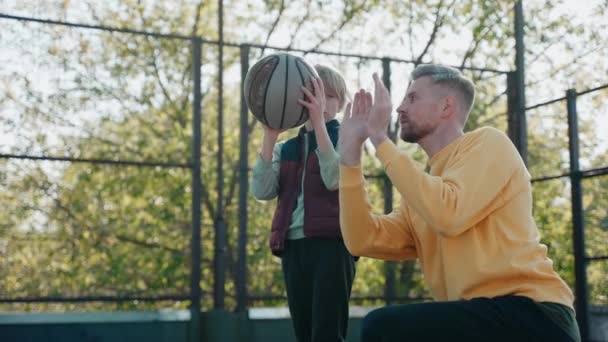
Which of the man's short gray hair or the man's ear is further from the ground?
the man's short gray hair

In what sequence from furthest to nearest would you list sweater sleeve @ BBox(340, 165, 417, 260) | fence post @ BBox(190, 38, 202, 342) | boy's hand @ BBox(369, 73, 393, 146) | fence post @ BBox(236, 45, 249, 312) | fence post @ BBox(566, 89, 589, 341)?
fence post @ BBox(566, 89, 589, 341) < fence post @ BBox(236, 45, 249, 312) < fence post @ BBox(190, 38, 202, 342) < sweater sleeve @ BBox(340, 165, 417, 260) < boy's hand @ BBox(369, 73, 393, 146)

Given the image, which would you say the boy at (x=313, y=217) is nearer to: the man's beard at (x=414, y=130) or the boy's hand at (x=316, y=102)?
the boy's hand at (x=316, y=102)

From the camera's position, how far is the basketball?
3.30 meters

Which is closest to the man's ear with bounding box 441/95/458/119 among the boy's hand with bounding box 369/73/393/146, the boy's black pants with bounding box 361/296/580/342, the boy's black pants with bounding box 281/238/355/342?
the boy's hand with bounding box 369/73/393/146

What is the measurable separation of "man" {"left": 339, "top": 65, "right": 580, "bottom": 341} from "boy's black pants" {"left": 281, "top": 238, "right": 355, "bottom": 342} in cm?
69

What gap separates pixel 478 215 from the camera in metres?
2.23

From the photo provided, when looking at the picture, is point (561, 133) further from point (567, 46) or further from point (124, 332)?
point (124, 332)

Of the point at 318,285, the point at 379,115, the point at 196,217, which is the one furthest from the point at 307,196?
the point at 196,217

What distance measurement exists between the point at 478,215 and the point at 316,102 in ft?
3.67

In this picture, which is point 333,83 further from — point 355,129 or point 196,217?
point 196,217

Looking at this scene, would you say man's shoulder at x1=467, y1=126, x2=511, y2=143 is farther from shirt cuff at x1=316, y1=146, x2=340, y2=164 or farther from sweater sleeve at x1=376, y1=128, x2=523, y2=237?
shirt cuff at x1=316, y1=146, x2=340, y2=164

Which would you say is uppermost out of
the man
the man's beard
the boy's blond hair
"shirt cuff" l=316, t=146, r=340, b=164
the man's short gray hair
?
the boy's blond hair

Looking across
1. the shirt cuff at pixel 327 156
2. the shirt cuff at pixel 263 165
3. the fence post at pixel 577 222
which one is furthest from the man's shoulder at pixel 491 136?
the fence post at pixel 577 222

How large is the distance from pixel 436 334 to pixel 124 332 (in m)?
3.07
